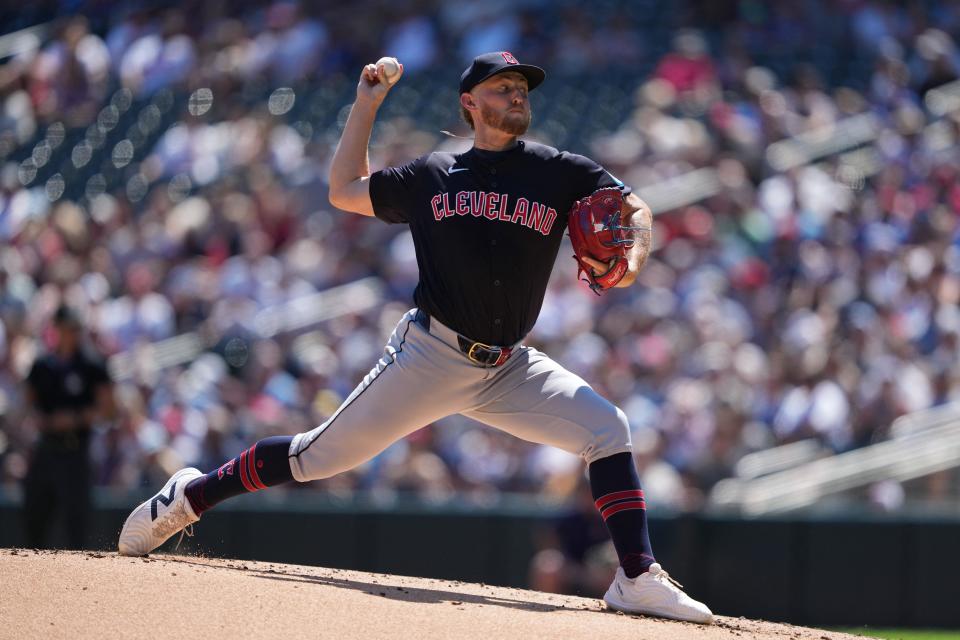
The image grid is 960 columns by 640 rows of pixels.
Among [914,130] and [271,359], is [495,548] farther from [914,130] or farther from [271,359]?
[914,130]

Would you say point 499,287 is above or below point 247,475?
above

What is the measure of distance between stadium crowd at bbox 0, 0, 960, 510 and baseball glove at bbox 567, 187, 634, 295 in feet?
12.6

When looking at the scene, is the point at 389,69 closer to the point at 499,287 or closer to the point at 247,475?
the point at 499,287

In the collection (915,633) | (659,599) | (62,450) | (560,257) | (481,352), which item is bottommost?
(915,633)

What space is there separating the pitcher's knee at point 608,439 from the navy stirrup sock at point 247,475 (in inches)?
40.6

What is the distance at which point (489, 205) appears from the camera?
14.7 feet

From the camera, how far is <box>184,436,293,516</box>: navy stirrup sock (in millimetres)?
4766

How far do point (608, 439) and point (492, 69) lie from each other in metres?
1.25

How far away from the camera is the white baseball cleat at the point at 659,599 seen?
4.48m

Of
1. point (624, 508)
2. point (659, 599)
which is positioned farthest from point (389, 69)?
point (659, 599)

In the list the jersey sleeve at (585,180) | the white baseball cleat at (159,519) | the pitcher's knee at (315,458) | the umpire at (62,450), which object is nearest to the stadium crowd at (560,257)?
the umpire at (62,450)

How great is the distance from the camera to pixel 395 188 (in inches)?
181

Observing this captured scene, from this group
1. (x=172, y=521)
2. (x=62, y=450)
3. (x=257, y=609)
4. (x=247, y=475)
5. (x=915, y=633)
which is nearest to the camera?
(x=257, y=609)

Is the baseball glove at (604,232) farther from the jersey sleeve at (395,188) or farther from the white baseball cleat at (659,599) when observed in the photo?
the white baseball cleat at (659,599)
